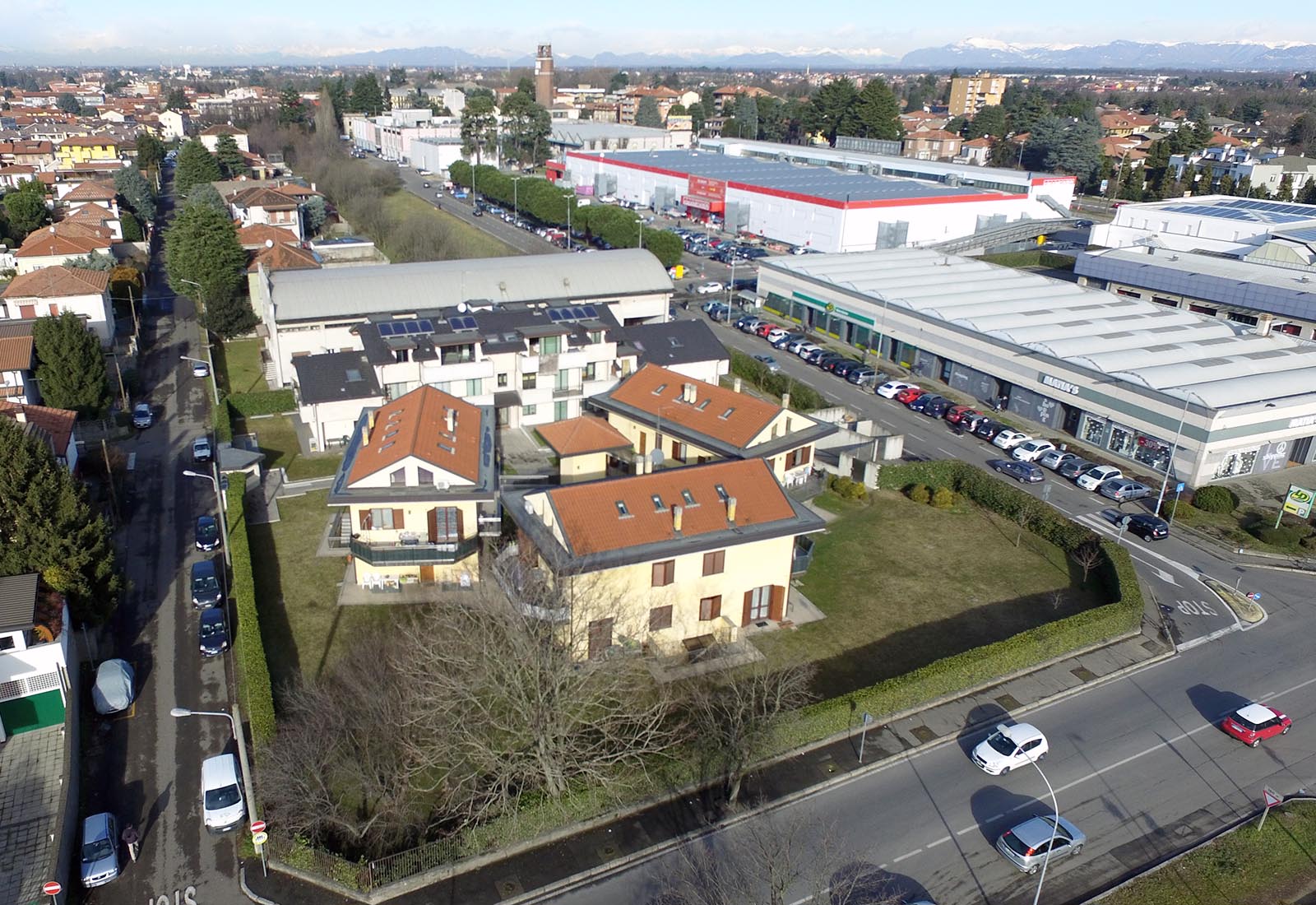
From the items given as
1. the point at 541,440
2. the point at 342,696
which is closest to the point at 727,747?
the point at 342,696

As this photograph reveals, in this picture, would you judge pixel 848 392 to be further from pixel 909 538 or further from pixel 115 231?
pixel 115 231

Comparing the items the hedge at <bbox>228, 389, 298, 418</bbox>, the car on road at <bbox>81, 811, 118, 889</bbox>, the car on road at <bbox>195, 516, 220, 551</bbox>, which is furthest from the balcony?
the hedge at <bbox>228, 389, 298, 418</bbox>

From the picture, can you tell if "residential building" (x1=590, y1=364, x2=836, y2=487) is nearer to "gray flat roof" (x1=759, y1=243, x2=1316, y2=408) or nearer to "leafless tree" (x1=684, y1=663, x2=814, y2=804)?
"leafless tree" (x1=684, y1=663, x2=814, y2=804)

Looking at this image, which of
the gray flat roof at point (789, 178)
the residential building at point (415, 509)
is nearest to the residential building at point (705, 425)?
the residential building at point (415, 509)

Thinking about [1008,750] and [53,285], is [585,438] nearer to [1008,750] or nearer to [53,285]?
[1008,750]

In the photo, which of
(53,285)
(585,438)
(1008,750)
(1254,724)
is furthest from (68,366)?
(1254,724)

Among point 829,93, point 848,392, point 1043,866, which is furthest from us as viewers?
point 829,93
